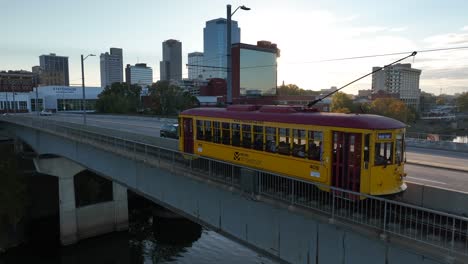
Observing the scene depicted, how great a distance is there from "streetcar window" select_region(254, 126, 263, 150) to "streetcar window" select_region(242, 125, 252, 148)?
0.92 feet

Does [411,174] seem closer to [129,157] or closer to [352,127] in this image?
[352,127]

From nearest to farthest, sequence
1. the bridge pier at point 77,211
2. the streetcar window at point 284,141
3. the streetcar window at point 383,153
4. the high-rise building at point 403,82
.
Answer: the streetcar window at point 383,153, the streetcar window at point 284,141, the bridge pier at point 77,211, the high-rise building at point 403,82

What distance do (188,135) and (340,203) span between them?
→ 29.4 ft

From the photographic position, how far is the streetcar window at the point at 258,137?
12.6 meters

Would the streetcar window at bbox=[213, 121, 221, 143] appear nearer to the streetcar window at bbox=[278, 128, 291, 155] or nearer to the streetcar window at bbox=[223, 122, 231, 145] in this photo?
the streetcar window at bbox=[223, 122, 231, 145]

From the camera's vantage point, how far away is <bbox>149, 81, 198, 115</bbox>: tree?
69312 mm

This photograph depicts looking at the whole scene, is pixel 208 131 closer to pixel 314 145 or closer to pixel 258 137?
pixel 258 137

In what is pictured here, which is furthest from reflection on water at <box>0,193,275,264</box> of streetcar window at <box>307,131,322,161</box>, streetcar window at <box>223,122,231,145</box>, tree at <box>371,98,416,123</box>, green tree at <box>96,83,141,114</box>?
green tree at <box>96,83,141,114</box>

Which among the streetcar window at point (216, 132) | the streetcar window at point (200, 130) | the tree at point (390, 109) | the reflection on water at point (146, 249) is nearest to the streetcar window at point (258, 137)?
the streetcar window at point (216, 132)

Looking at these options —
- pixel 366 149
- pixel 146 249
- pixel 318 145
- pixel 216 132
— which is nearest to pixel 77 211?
pixel 146 249

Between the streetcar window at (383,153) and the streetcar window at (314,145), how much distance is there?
1.59m

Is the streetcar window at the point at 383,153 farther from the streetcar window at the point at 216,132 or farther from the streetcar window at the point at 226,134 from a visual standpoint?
A: the streetcar window at the point at 216,132

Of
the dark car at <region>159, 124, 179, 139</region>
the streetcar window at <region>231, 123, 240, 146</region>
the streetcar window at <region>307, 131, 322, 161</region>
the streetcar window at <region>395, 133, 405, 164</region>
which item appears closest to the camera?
the streetcar window at <region>395, 133, 405, 164</region>

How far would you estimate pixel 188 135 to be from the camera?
1680cm
